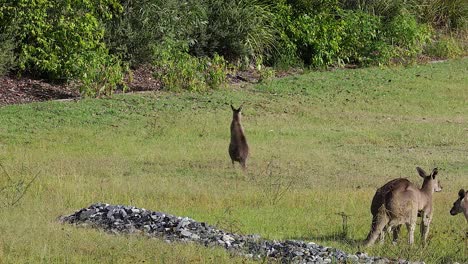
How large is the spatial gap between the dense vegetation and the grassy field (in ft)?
4.31

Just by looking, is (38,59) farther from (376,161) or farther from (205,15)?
(376,161)

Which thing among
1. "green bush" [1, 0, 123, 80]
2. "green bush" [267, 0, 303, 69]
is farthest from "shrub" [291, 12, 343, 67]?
"green bush" [1, 0, 123, 80]

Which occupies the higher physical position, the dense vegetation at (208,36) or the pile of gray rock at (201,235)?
the pile of gray rock at (201,235)

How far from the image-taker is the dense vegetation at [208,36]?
2273 cm

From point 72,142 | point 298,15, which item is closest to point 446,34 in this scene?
point 298,15

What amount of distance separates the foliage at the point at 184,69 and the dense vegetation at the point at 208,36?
0.03 metres

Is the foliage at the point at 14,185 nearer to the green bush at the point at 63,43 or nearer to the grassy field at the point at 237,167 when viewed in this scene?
the grassy field at the point at 237,167

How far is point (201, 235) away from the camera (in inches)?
415

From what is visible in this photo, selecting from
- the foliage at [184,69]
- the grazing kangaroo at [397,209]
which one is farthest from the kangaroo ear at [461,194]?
the foliage at [184,69]

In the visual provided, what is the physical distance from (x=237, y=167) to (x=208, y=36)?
11082mm

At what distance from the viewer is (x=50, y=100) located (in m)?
21.9

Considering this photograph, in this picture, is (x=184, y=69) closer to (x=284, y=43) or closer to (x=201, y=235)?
(x=284, y=43)

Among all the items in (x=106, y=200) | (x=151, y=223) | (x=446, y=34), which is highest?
(x=151, y=223)

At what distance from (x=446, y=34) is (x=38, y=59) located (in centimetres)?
1712
